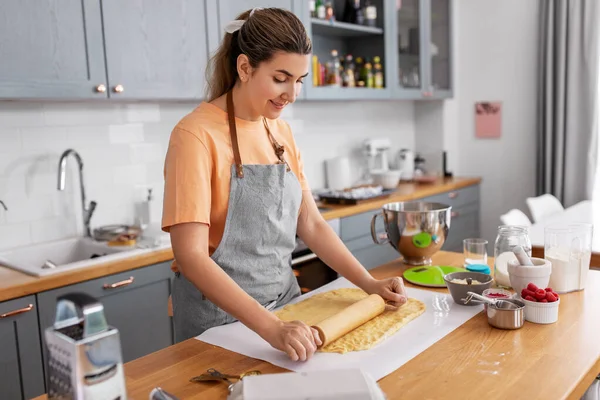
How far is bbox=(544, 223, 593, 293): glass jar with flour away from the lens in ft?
5.19

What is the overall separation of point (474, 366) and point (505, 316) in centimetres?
23

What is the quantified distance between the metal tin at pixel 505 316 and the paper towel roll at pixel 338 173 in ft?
8.11

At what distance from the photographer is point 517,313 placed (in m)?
1.34

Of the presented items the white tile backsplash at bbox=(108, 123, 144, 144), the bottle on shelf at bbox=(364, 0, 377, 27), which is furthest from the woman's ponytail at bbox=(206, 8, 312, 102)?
the bottle on shelf at bbox=(364, 0, 377, 27)

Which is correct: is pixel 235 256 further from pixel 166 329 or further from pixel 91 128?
pixel 91 128

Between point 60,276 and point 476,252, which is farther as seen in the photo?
point 60,276

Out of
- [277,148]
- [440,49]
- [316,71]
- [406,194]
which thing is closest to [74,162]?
[277,148]

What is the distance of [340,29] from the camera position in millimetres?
3619

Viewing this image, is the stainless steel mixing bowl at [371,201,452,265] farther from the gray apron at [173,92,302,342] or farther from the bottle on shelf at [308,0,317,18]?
the bottle on shelf at [308,0,317,18]

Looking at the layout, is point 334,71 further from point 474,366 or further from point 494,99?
point 474,366

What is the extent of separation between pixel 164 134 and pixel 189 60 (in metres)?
0.51

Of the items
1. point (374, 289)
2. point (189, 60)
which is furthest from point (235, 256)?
point (189, 60)

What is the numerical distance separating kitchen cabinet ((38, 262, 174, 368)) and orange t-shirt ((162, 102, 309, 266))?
2.59 ft

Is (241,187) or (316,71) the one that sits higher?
(316,71)
